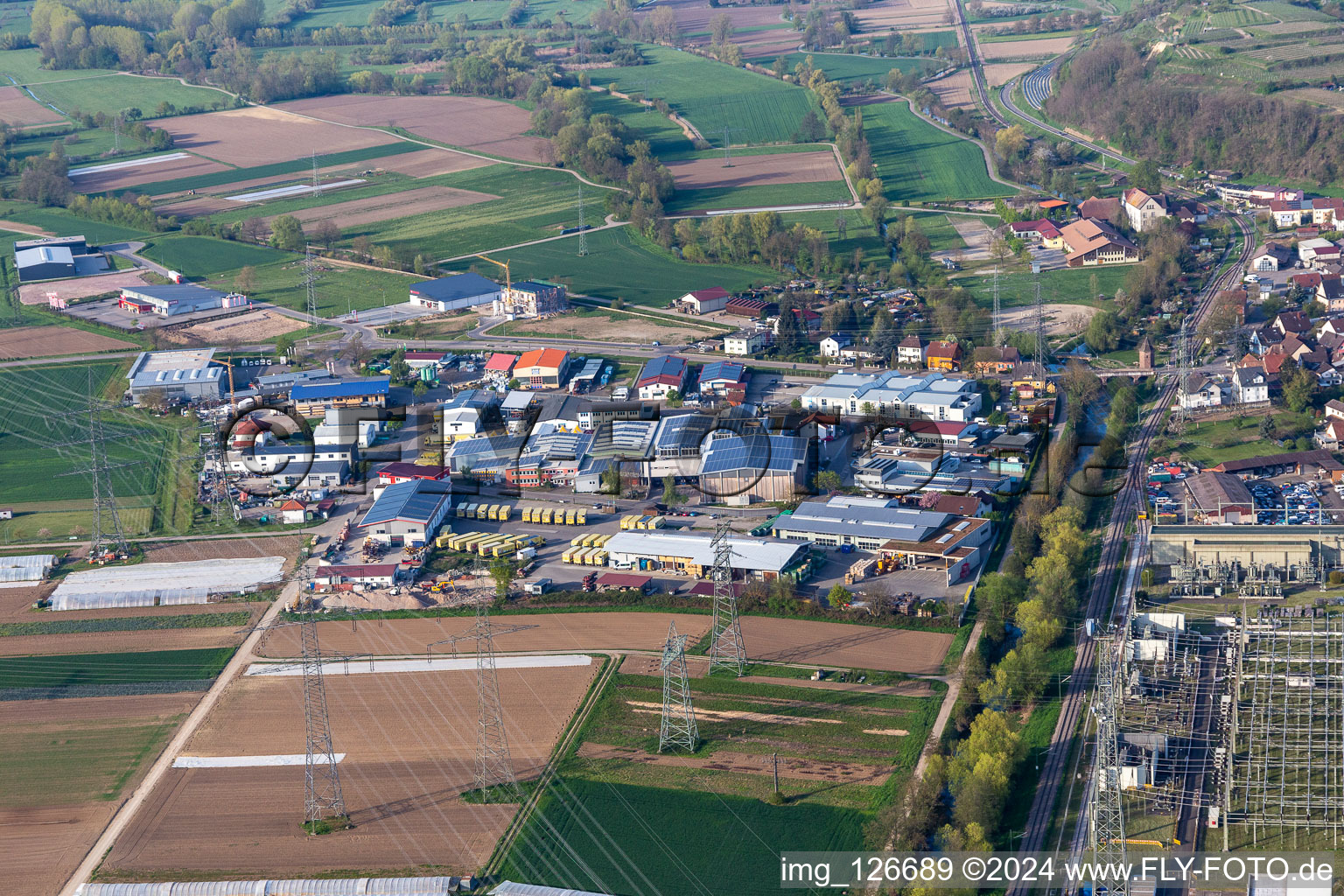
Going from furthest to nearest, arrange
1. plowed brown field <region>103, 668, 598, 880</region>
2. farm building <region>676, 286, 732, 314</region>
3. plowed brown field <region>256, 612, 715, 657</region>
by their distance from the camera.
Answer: farm building <region>676, 286, 732, 314</region>
plowed brown field <region>256, 612, 715, 657</region>
plowed brown field <region>103, 668, 598, 880</region>

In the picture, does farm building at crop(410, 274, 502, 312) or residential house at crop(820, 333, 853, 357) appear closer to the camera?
residential house at crop(820, 333, 853, 357)

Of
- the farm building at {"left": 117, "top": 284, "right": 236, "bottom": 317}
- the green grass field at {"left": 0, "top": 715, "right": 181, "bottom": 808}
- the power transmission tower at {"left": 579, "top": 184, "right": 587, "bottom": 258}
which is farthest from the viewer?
the power transmission tower at {"left": 579, "top": 184, "right": 587, "bottom": 258}

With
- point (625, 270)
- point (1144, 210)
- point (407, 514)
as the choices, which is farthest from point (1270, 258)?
point (407, 514)

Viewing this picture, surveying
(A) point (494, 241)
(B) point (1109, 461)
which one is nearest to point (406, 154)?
(A) point (494, 241)

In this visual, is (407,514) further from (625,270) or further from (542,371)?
(625,270)

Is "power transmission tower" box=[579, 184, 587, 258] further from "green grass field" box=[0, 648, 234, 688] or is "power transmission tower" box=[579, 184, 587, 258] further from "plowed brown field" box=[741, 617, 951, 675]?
"green grass field" box=[0, 648, 234, 688]

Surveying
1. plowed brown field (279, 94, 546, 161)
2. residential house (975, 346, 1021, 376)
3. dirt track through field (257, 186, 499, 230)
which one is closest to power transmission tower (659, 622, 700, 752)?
residential house (975, 346, 1021, 376)
